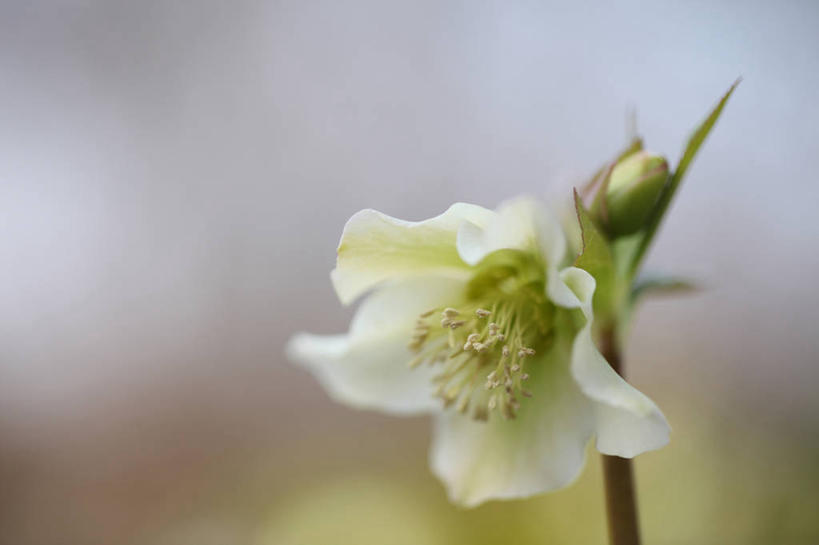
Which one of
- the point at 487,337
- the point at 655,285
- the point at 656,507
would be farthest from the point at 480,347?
the point at 656,507

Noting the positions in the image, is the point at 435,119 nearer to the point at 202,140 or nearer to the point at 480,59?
the point at 480,59

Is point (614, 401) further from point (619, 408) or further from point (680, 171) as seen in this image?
point (680, 171)

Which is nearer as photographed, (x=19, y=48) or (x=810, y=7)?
(x=810, y=7)

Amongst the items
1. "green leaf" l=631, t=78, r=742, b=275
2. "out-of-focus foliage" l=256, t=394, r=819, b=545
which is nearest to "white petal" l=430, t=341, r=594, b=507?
"green leaf" l=631, t=78, r=742, b=275

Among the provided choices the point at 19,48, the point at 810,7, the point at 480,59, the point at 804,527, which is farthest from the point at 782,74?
the point at 19,48

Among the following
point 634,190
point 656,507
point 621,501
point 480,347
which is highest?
point 634,190
